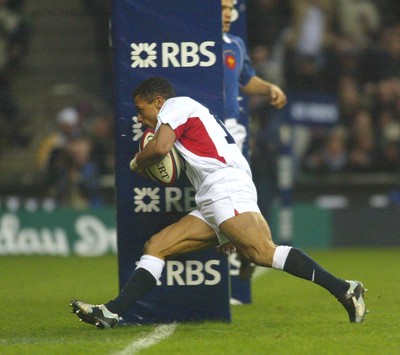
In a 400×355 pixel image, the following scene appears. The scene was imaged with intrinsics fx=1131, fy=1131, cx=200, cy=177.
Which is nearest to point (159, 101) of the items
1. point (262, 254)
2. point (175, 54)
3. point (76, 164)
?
point (175, 54)

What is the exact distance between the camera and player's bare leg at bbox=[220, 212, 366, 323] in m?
7.61

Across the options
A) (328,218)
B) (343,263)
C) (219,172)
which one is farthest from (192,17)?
(328,218)

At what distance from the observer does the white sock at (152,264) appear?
25.3ft

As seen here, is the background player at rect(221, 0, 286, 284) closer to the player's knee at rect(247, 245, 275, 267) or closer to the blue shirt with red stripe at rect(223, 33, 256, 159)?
the blue shirt with red stripe at rect(223, 33, 256, 159)

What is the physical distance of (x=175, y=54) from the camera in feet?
26.7

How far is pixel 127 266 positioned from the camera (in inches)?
324

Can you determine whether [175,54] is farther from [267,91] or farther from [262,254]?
[267,91]

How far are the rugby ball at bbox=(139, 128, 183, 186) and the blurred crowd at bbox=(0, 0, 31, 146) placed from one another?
11151 mm

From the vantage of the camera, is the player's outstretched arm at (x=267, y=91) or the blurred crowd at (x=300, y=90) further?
the blurred crowd at (x=300, y=90)

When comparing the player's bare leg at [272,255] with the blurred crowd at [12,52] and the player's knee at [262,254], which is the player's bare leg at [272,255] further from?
the blurred crowd at [12,52]

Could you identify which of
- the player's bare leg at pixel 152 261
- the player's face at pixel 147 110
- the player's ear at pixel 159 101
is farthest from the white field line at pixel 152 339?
the player's ear at pixel 159 101

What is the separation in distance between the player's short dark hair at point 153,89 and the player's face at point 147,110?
27mm

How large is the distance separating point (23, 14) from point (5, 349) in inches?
534

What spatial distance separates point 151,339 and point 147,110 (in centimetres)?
159
